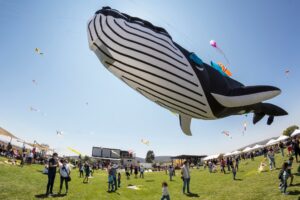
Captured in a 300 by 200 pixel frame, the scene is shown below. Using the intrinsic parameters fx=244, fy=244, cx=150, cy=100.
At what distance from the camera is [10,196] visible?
1291 centimetres

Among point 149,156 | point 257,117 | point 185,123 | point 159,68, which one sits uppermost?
point 149,156

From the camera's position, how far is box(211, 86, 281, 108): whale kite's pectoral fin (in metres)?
3.73

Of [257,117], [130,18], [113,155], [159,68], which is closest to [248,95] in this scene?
[257,117]

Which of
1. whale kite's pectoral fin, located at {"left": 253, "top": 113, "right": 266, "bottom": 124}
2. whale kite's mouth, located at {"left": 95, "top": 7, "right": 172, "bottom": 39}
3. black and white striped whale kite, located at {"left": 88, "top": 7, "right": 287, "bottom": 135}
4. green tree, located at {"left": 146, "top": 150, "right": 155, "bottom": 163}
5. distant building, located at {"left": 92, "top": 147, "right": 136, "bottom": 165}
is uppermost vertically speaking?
green tree, located at {"left": 146, "top": 150, "right": 155, "bottom": 163}

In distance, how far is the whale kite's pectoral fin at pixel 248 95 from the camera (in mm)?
3733

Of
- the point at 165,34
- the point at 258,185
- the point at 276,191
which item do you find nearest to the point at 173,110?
the point at 165,34

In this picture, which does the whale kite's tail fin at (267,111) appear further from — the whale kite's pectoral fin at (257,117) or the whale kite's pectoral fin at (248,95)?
the whale kite's pectoral fin at (248,95)

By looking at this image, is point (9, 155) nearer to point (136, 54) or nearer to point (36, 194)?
point (36, 194)

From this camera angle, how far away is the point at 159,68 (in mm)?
3137

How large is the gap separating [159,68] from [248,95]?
1.61 m

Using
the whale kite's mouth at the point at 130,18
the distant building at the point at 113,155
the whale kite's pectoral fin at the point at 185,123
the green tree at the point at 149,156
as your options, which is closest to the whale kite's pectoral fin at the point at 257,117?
the whale kite's pectoral fin at the point at 185,123

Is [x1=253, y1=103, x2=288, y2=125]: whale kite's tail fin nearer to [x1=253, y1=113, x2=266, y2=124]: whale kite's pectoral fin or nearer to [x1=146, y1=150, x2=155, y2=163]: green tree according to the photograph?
[x1=253, y1=113, x2=266, y2=124]: whale kite's pectoral fin

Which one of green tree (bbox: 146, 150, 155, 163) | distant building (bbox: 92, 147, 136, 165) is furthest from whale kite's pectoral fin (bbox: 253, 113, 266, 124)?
green tree (bbox: 146, 150, 155, 163)

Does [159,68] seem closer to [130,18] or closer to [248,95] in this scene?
[130,18]
